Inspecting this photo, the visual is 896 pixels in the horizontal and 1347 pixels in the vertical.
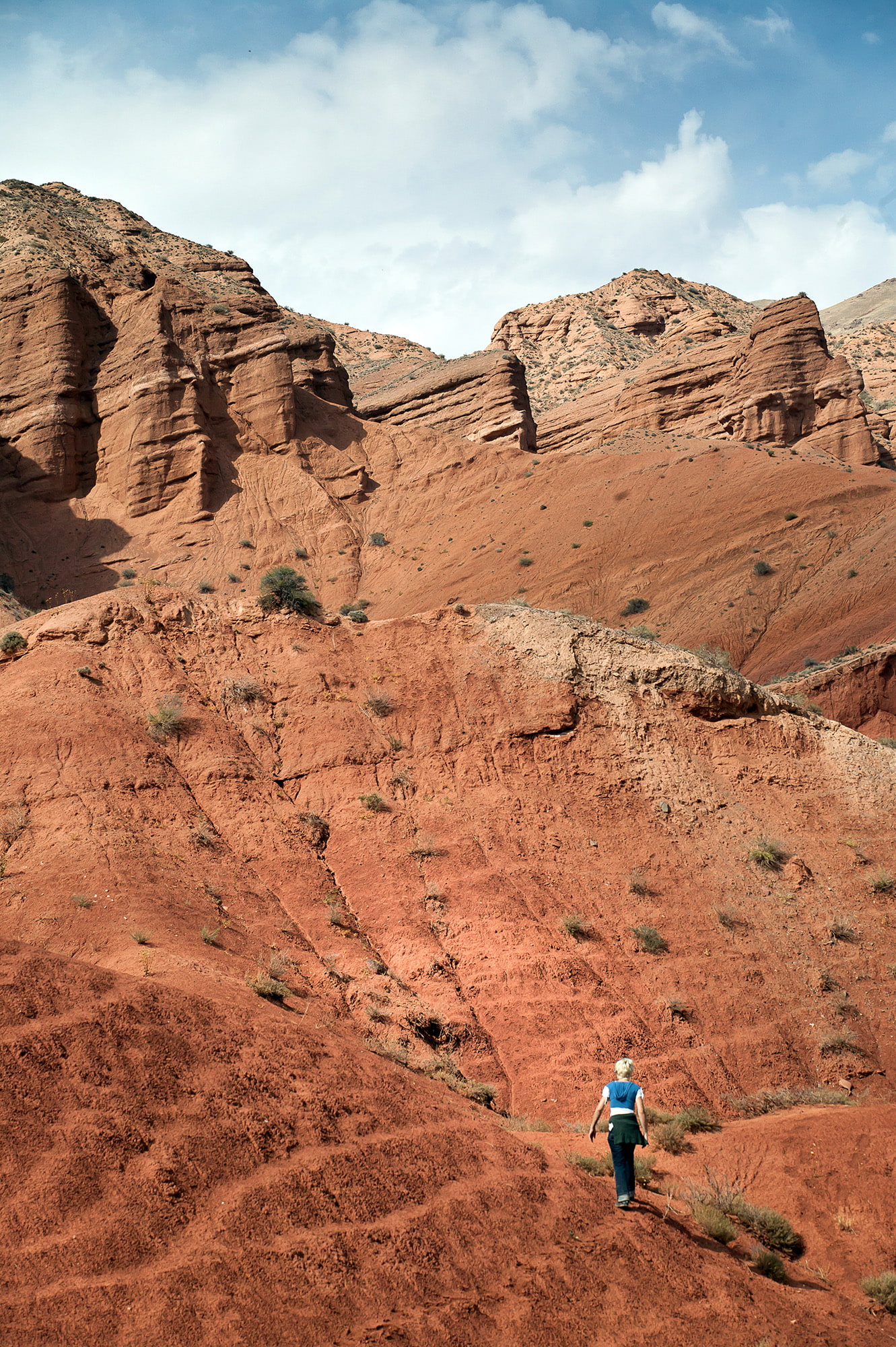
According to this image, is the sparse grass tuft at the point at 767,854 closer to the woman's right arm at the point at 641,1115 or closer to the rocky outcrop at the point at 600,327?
the woman's right arm at the point at 641,1115

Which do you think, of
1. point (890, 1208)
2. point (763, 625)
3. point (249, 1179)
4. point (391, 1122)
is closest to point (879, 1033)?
point (890, 1208)

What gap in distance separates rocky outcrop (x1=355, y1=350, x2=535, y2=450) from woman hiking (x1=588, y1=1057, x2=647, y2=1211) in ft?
151

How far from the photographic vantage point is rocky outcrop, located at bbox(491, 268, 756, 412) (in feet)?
250

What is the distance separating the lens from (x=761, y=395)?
49812mm

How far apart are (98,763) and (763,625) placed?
26.3m

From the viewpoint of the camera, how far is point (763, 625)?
1299 inches

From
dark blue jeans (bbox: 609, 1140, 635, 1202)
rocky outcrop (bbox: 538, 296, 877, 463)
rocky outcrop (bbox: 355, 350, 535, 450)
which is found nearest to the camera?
dark blue jeans (bbox: 609, 1140, 635, 1202)

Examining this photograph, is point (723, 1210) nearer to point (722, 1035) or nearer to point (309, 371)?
point (722, 1035)

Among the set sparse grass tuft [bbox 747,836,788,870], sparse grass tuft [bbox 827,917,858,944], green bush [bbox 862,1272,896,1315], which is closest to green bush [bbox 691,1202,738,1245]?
green bush [bbox 862,1272,896,1315]

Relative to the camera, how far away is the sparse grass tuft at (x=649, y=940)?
12.5 meters

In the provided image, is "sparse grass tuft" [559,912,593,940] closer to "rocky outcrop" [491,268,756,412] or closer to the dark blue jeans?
the dark blue jeans

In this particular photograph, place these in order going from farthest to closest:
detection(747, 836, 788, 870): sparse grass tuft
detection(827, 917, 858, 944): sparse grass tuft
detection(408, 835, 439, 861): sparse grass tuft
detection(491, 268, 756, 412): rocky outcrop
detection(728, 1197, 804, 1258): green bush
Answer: detection(491, 268, 756, 412): rocky outcrop → detection(747, 836, 788, 870): sparse grass tuft → detection(408, 835, 439, 861): sparse grass tuft → detection(827, 917, 858, 944): sparse grass tuft → detection(728, 1197, 804, 1258): green bush

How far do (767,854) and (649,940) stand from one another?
2.85 meters

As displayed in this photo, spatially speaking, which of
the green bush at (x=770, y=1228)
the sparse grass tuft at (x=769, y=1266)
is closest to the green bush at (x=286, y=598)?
the green bush at (x=770, y=1228)
